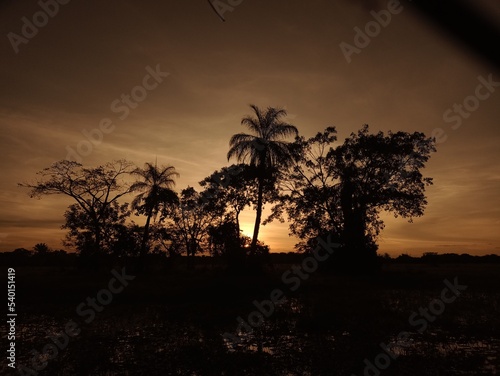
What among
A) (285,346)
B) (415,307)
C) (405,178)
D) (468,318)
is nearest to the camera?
(285,346)

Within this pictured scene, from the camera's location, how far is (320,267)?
34.0 meters

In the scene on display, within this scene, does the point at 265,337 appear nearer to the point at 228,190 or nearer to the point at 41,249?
the point at 228,190

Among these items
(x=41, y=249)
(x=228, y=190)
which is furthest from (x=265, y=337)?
(x=41, y=249)

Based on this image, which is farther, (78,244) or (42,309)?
(78,244)

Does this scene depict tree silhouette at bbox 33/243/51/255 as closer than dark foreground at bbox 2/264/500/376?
No

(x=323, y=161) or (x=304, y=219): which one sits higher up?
(x=323, y=161)

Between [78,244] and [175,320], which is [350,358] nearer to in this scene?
[175,320]

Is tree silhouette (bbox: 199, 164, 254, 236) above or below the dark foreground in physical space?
above

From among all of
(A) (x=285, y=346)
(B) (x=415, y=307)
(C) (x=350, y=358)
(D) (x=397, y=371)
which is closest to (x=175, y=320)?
(A) (x=285, y=346)

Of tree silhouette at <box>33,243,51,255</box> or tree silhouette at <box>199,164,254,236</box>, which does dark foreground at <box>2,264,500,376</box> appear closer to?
tree silhouette at <box>199,164,254,236</box>

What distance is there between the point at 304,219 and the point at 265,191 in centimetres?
437

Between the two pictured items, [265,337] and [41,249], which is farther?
[41,249]

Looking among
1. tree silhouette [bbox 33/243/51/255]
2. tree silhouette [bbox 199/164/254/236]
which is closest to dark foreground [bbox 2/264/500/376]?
tree silhouette [bbox 199/164/254/236]

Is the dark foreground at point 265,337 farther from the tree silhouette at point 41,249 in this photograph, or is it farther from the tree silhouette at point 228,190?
the tree silhouette at point 41,249
